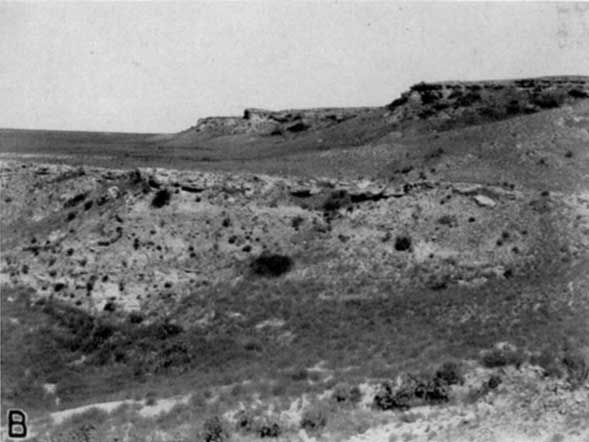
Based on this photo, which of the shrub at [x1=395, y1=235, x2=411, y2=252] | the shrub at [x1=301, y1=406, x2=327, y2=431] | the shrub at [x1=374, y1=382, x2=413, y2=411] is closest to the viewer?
the shrub at [x1=301, y1=406, x2=327, y2=431]

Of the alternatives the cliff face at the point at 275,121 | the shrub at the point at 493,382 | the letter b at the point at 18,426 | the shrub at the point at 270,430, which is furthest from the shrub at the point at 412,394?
the cliff face at the point at 275,121

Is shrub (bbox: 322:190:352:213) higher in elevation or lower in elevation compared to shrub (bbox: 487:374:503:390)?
higher

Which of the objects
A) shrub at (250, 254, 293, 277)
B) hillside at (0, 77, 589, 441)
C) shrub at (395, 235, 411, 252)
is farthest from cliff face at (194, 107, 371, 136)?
shrub at (250, 254, 293, 277)

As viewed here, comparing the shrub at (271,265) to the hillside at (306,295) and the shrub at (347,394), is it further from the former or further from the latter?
the shrub at (347,394)

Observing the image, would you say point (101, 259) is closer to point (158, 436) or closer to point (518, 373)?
point (158, 436)

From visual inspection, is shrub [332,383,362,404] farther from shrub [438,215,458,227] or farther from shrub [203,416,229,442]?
shrub [438,215,458,227]

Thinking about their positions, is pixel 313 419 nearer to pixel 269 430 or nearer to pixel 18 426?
pixel 269 430
